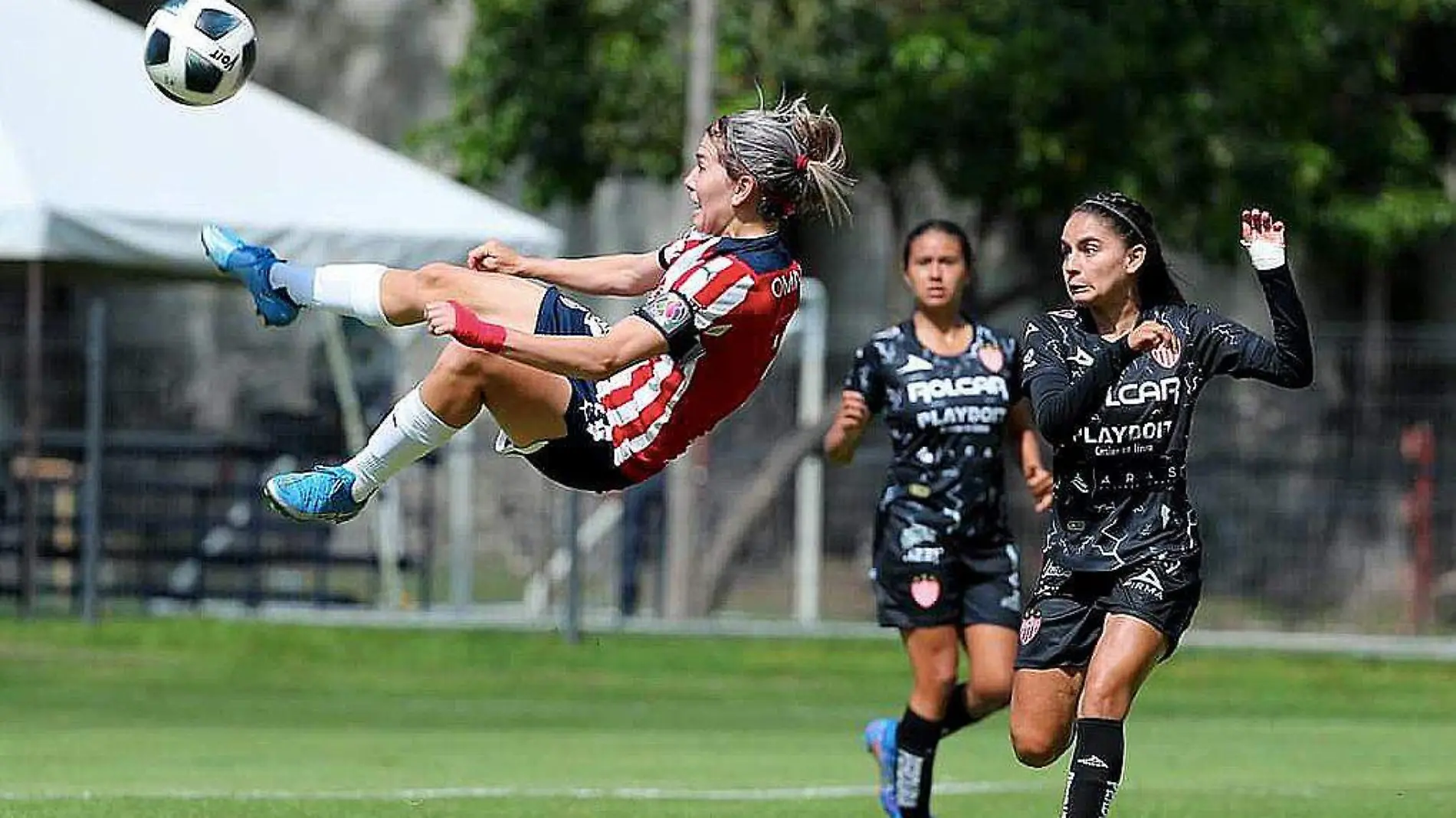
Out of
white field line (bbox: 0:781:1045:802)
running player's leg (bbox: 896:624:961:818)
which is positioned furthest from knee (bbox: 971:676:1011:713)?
white field line (bbox: 0:781:1045:802)

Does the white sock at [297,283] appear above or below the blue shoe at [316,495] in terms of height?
above

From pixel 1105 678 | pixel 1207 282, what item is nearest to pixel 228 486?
pixel 1207 282

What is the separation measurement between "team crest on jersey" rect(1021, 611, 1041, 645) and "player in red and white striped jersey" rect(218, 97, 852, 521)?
108 cm

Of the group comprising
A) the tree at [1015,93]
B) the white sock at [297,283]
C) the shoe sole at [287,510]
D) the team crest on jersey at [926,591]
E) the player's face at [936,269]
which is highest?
the tree at [1015,93]

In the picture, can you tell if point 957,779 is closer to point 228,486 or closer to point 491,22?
point 228,486

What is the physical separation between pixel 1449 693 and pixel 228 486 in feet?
30.8

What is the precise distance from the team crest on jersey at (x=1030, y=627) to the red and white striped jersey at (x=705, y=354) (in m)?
1.07

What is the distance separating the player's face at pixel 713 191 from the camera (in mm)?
7734

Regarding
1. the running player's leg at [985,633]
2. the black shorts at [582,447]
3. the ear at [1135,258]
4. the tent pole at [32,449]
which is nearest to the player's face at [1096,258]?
the ear at [1135,258]

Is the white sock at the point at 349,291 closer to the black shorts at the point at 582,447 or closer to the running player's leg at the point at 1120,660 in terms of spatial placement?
the black shorts at the point at 582,447

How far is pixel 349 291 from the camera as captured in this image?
304 inches

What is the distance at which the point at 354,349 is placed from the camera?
854 inches

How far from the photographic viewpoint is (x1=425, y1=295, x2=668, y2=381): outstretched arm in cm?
715

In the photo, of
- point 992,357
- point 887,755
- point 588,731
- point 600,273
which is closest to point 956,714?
point 887,755
